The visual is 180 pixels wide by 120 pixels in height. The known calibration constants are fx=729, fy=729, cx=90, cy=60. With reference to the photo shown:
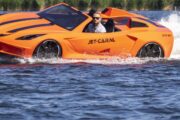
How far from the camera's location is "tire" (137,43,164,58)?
61.5ft

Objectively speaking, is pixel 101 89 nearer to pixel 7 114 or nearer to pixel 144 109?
pixel 144 109

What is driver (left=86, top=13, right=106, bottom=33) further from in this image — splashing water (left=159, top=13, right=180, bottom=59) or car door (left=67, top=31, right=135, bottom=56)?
splashing water (left=159, top=13, right=180, bottom=59)

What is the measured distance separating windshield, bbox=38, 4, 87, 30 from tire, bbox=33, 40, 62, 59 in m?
0.72

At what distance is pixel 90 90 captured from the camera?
1351 centimetres

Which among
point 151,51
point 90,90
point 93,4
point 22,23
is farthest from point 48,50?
point 93,4

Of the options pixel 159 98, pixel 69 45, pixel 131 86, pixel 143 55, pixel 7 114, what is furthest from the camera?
pixel 143 55

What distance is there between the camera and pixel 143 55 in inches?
741

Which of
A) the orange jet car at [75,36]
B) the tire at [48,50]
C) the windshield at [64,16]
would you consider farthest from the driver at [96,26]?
the tire at [48,50]

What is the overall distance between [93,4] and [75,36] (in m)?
53.9

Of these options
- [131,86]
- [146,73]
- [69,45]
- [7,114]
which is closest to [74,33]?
[69,45]

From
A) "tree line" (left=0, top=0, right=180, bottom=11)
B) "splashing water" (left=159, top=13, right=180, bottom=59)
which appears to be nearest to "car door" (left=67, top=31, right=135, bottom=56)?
"splashing water" (left=159, top=13, right=180, bottom=59)

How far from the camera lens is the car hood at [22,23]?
1703 cm

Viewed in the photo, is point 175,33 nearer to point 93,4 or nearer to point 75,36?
point 75,36

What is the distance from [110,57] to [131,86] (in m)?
4.12
